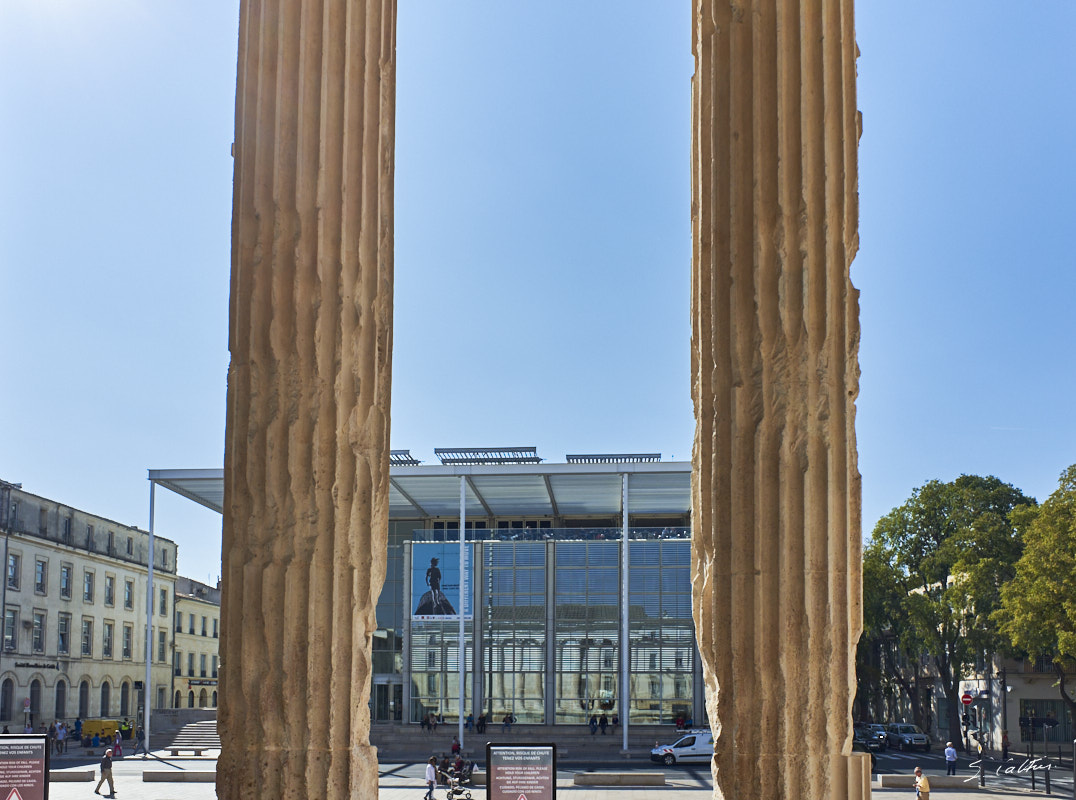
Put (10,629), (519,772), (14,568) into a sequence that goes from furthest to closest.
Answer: (14,568)
(10,629)
(519,772)

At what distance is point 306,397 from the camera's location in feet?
19.5

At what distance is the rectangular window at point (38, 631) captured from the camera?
50.5 m

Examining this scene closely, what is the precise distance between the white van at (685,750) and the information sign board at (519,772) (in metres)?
22.4

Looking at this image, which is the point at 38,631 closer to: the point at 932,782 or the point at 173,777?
the point at 173,777

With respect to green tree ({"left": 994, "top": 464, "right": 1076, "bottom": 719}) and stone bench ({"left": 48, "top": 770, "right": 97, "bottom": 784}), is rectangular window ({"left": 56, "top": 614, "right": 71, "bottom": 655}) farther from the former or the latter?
green tree ({"left": 994, "top": 464, "right": 1076, "bottom": 719})

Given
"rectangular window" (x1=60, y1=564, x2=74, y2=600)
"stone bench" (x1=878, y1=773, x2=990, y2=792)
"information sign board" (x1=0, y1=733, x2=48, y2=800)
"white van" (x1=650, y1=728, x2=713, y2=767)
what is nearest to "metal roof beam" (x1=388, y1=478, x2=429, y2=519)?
"white van" (x1=650, y1=728, x2=713, y2=767)

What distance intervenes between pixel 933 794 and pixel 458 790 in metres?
10.2

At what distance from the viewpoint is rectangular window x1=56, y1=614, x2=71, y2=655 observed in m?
52.4

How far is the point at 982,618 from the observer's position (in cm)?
3681

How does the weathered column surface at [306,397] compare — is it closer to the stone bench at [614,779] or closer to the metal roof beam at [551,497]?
the stone bench at [614,779]

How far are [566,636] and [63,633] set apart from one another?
25497mm

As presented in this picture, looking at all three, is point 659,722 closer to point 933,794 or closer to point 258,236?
point 933,794

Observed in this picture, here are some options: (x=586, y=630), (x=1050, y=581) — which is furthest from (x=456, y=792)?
(x=586, y=630)

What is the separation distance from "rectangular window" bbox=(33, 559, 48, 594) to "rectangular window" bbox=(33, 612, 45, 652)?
105 centimetres
